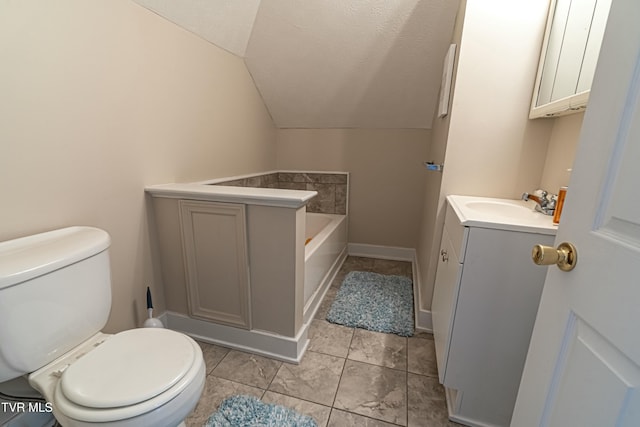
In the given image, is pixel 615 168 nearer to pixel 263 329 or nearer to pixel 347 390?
pixel 347 390

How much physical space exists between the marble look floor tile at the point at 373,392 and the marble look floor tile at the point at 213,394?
1.37ft

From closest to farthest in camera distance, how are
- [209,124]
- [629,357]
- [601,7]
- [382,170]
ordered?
[629,357], [601,7], [209,124], [382,170]

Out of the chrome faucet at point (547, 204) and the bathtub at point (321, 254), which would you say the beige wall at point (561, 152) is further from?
the bathtub at point (321, 254)

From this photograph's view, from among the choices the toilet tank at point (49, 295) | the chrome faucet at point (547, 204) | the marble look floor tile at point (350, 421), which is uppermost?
the chrome faucet at point (547, 204)

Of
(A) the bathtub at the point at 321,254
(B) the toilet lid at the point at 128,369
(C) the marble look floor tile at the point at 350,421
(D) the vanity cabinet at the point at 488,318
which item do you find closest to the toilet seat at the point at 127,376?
(B) the toilet lid at the point at 128,369

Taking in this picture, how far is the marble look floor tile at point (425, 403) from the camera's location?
50.0 inches

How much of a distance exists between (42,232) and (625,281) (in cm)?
167

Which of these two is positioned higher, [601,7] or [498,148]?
[601,7]

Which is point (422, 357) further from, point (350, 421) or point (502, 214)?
point (502, 214)

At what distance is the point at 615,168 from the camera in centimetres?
47

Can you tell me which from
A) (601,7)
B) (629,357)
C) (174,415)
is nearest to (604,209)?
(629,357)

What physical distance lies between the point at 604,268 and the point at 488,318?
0.77 meters

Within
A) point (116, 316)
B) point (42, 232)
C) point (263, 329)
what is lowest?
point (263, 329)

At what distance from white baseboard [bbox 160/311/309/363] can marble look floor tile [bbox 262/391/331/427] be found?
23cm
